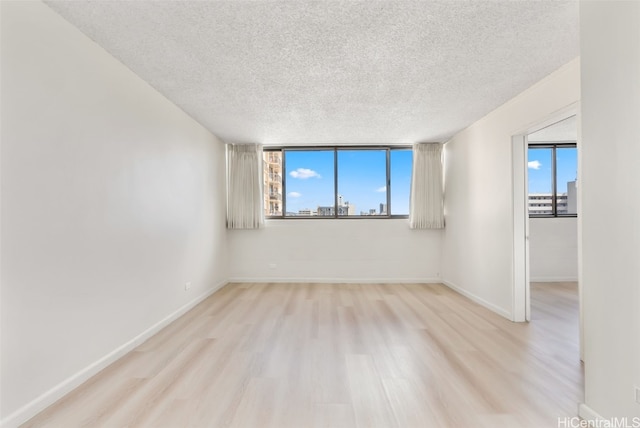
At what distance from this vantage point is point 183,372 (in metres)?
2.32

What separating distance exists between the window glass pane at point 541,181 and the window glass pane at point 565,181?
0.14m

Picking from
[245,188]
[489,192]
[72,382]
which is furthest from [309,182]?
[72,382]

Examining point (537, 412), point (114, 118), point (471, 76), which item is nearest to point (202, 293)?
point (114, 118)

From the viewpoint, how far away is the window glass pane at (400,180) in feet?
18.9

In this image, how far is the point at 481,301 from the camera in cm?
417

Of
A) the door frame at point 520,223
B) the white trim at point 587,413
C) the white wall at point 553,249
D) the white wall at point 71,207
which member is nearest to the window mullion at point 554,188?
the white wall at point 553,249

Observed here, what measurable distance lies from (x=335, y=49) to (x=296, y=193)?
3601mm

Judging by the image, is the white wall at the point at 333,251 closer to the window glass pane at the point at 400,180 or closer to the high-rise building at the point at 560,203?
the window glass pane at the point at 400,180

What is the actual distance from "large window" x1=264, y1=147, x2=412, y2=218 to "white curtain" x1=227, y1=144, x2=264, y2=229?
0.90ft

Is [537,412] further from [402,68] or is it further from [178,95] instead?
[178,95]

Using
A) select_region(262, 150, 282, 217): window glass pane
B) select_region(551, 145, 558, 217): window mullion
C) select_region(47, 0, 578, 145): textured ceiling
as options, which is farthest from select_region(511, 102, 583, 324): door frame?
select_region(262, 150, 282, 217): window glass pane

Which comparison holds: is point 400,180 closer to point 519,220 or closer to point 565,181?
point 519,220

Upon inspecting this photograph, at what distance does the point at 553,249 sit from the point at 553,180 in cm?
136

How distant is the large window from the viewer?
5.79 metres
